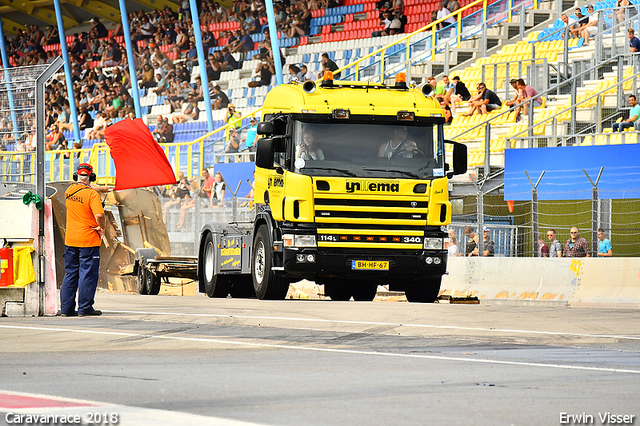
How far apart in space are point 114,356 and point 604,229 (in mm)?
10879

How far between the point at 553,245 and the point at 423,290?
2.50 m

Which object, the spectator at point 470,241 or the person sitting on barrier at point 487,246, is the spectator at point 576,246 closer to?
the person sitting on barrier at point 487,246

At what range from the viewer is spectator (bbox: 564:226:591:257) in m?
17.6

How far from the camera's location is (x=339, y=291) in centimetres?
1873

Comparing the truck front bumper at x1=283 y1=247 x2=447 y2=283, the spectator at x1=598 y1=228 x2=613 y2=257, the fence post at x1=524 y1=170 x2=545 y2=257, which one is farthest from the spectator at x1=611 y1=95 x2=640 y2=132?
the truck front bumper at x1=283 y1=247 x2=447 y2=283

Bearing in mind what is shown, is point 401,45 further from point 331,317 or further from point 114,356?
point 114,356

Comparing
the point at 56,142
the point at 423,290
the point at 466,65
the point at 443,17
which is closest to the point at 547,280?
the point at 423,290

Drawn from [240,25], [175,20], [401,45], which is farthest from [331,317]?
[175,20]

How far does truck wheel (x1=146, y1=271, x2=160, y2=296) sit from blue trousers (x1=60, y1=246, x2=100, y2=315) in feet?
26.3

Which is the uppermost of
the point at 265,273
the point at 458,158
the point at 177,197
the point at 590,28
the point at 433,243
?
the point at 590,28

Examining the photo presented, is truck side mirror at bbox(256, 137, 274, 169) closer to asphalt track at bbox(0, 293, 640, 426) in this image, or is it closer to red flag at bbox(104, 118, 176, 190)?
asphalt track at bbox(0, 293, 640, 426)

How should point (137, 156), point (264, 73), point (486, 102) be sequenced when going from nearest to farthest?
point (137, 156) → point (486, 102) → point (264, 73)

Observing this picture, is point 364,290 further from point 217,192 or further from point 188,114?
point 188,114

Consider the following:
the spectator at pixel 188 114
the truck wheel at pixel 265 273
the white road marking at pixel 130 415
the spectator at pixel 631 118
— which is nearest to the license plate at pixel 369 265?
the truck wheel at pixel 265 273
